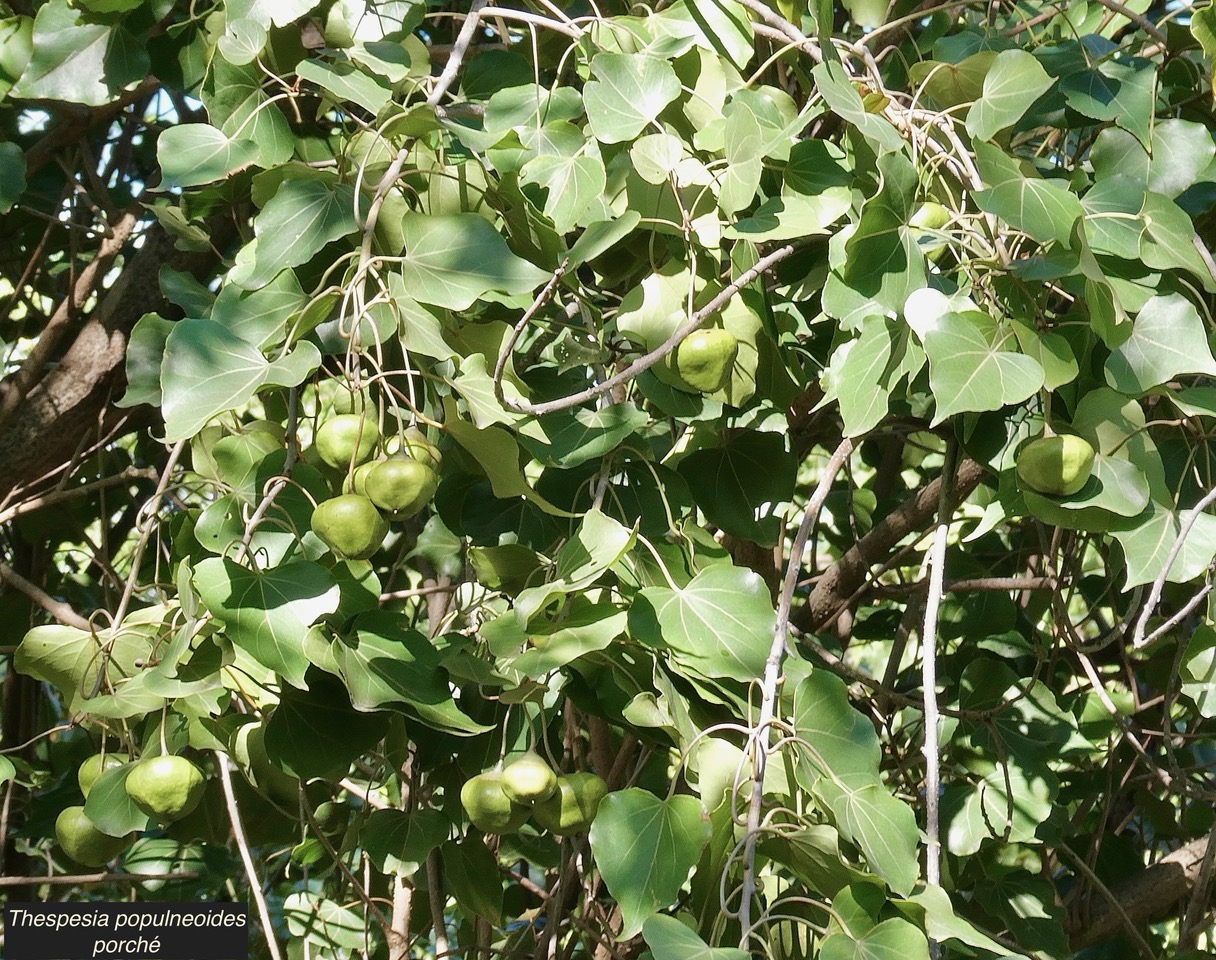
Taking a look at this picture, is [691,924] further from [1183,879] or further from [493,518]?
[1183,879]

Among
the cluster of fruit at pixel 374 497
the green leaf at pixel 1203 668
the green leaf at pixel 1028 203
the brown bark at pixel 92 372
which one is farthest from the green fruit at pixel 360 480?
the brown bark at pixel 92 372

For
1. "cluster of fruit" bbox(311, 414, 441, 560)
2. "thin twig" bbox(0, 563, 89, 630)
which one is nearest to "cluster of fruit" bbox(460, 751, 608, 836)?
"cluster of fruit" bbox(311, 414, 441, 560)

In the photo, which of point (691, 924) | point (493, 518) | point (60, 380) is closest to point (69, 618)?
point (60, 380)

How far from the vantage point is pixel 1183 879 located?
1478 millimetres

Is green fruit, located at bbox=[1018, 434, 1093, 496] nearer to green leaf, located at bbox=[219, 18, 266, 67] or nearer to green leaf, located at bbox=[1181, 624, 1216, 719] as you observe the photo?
green leaf, located at bbox=[1181, 624, 1216, 719]

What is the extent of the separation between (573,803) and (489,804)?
6 centimetres

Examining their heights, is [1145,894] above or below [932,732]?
below

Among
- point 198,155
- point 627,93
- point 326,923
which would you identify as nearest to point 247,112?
point 198,155

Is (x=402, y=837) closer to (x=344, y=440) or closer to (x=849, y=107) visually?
(x=344, y=440)

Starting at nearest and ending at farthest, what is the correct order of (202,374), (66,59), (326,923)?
(202,374)
(66,59)
(326,923)

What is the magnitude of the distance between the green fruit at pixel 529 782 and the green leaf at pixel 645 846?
0.09m

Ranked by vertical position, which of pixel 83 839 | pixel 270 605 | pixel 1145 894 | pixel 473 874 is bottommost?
pixel 1145 894

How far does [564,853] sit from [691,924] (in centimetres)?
52

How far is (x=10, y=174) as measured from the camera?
133cm
